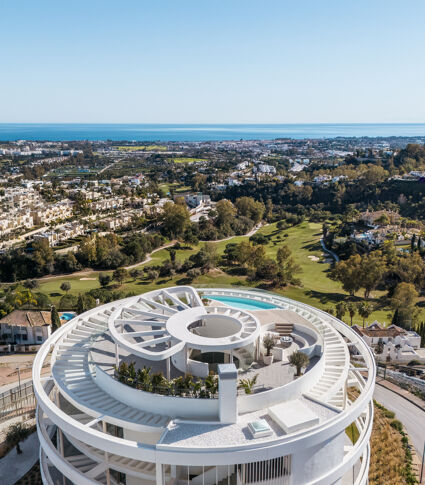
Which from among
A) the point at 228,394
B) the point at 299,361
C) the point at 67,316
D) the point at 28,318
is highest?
the point at 228,394

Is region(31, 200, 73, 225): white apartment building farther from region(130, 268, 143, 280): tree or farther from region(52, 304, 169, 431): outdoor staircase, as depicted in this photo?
region(52, 304, 169, 431): outdoor staircase

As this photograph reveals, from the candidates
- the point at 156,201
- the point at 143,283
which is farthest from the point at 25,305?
the point at 156,201

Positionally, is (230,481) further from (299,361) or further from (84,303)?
(84,303)

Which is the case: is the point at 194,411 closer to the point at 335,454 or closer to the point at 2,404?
the point at 335,454

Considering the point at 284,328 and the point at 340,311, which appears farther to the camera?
the point at 340,311

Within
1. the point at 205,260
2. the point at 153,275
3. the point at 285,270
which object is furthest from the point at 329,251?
the point at 153,275

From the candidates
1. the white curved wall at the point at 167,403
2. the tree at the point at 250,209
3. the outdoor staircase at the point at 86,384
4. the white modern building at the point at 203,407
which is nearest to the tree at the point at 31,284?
the outdoor staircase at the point at 86,384

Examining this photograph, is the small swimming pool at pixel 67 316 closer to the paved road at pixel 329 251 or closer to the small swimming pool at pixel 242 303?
the small swimming pool at pixel 242 303
